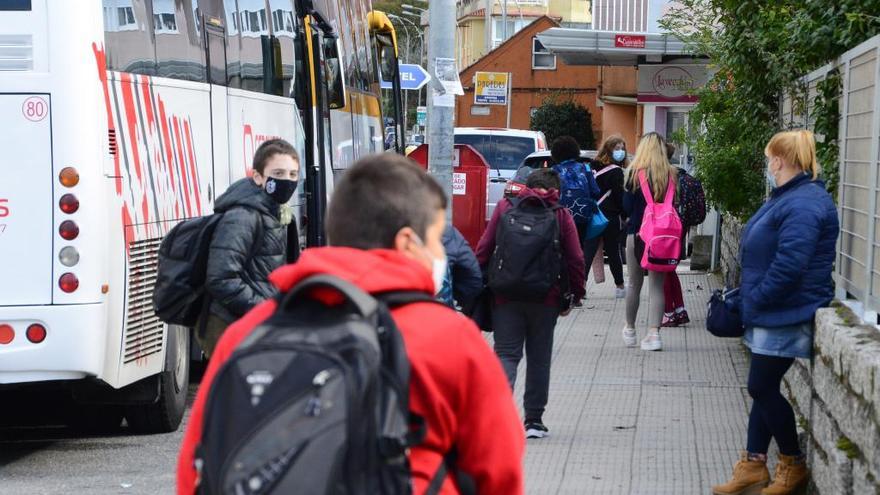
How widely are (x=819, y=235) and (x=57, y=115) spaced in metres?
3.78

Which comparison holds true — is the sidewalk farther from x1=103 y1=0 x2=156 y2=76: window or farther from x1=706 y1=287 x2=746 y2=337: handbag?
x1=103 y1=0 x2=156 y2=76: window

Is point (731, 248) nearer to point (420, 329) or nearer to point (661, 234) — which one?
point (661, 234)

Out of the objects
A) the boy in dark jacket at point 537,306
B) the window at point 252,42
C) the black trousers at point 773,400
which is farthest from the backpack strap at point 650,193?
the black trousers at point 773,400

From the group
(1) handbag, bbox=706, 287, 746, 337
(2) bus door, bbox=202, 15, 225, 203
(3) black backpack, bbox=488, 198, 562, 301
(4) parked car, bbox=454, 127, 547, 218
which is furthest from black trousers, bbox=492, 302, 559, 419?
(4) parked car, bbox=454, 127, 547, 218

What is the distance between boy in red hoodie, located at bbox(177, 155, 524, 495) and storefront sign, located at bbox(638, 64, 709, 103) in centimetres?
2317

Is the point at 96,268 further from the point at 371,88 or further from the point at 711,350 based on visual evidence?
the point at 371,88

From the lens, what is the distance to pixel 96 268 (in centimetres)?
754

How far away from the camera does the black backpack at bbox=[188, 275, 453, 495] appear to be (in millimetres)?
2400

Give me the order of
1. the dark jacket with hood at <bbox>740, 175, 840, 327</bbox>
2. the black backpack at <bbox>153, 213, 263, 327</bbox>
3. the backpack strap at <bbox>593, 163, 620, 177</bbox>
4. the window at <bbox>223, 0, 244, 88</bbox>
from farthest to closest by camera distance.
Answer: the backpack strap at <bbox>593, 163, 620, 177</bbox> → the window at <bbox>223, 0, 244, 88</bbox> → the black backpack at <bbox>153, 213, 263, 327</bbox> → the dark jacket with hood at <bbox>740, 175, 840, 327</bbox>

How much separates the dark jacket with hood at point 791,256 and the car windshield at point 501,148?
63.4 ft

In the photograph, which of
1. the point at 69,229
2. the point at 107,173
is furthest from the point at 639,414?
the point at 69,229

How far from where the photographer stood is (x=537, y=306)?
816 cm

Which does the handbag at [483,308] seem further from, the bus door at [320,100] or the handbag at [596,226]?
the handbag at [596,226]

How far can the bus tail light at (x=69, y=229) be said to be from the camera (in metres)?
7.48
